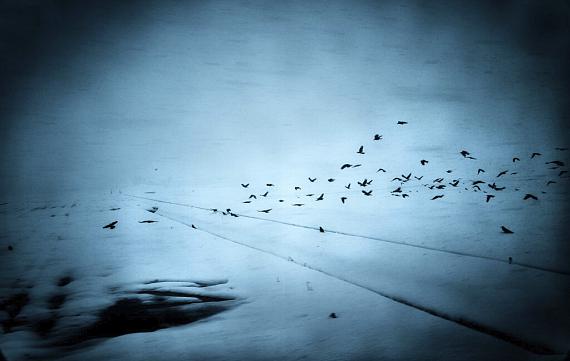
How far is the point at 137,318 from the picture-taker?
1.84 metres

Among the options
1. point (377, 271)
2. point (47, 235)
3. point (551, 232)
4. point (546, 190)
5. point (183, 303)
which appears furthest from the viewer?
point (546, 190)

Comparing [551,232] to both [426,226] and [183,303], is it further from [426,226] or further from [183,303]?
[183,303]

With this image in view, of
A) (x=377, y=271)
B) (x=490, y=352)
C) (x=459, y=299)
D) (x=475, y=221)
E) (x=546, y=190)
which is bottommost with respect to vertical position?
(x=490, y=352)

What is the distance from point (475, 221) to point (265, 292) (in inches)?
114

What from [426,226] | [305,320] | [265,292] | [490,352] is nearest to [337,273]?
[265,292]

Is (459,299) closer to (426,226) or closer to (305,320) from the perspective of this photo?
(305,320)

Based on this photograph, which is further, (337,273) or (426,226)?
(426,226)

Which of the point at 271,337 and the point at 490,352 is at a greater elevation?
the point at 271,337

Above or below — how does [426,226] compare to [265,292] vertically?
above

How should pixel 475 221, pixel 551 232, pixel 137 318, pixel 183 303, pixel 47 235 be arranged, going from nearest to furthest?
pixel 137 318
pixel 183 303
pixel 551 232
pixel 475 221
pixel 47 235

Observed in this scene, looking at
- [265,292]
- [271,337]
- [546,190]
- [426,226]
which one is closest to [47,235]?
[265,292]

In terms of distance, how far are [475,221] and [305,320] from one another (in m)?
2.98

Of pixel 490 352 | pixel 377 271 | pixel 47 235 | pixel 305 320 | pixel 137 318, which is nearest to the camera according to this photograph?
pixel 490 352

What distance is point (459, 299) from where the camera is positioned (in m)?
1.78
